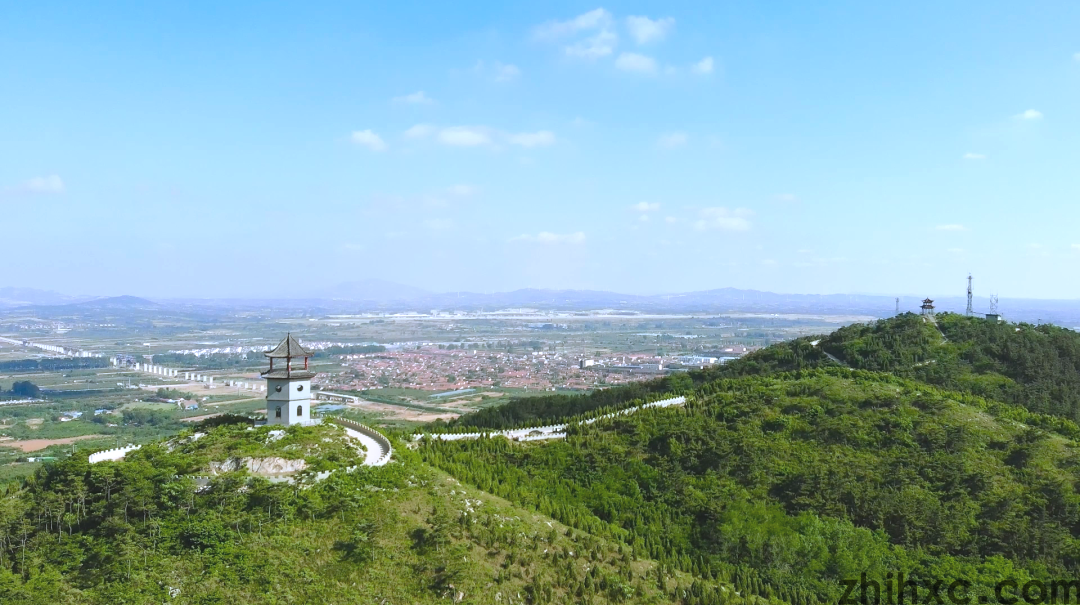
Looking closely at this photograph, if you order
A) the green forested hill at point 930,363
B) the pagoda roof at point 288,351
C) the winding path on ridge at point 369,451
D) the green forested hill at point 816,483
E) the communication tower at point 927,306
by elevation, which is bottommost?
the green forested hill at point 816,483

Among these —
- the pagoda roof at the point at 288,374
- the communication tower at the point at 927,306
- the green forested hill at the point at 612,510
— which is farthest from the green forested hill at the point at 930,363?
the pagoda roof at the point at 288,374

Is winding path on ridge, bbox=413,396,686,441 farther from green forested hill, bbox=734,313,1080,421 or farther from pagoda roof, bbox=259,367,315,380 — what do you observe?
green forested hill, bbox=734,313,1080,421

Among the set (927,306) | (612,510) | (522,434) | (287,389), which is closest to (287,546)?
(287,389)

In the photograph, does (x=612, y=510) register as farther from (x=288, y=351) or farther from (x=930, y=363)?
(x=930, y=363)

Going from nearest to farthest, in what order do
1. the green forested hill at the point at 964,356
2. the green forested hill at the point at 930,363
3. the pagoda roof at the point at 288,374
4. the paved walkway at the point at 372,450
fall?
1. the paved walkway at the point at 372,450
2. the pagoda roof at the point at 288,374
3. the green forested hill at the point at 930,363
4. the green forested hill at the point at 964,356

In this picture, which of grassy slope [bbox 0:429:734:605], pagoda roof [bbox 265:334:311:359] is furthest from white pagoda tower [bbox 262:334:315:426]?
grassy slope [bbox 0:429:734:605]

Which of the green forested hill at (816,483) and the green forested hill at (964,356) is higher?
the green forested hill at (964,356)

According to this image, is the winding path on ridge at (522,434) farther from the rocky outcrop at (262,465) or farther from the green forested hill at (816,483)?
the rocky outcrop at (262,465)
